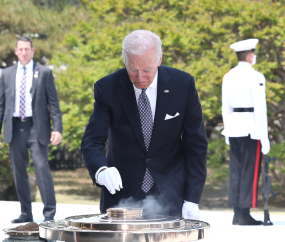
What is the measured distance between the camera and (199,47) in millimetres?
10938

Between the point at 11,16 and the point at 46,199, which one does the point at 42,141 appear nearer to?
the point at 46,199

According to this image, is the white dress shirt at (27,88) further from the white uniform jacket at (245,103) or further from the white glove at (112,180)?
the white glove at (112,180)

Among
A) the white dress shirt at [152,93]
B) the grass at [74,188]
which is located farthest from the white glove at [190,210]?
the grass at [74,188]

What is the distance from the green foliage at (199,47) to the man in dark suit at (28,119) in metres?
4.62

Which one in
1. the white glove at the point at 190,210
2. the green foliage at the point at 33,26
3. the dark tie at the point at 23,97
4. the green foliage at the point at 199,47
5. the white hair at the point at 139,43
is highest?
the green foliage at the point at 33,26

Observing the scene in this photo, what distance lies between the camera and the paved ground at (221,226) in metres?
5.40

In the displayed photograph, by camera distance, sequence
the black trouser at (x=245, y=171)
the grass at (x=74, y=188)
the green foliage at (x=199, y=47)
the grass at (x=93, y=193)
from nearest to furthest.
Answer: the black trouser at (x=245, y=171)
the green foliage at (x=199, y=47)
the grass at (x=93, y=193)
the grass at (x=74, y=188)

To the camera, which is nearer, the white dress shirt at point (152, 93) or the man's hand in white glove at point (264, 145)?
the white dress shirt at point (152, 93)

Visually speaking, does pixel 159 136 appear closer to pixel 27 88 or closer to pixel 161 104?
pixel 161 104

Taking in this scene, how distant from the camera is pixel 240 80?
6.20 m

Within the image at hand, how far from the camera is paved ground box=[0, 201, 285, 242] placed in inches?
213

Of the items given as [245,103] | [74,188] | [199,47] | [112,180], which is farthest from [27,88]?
[74,188]

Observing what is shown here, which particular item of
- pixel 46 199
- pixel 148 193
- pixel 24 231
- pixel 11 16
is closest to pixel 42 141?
pixel 46 199

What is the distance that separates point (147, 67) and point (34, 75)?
3.53 meters
